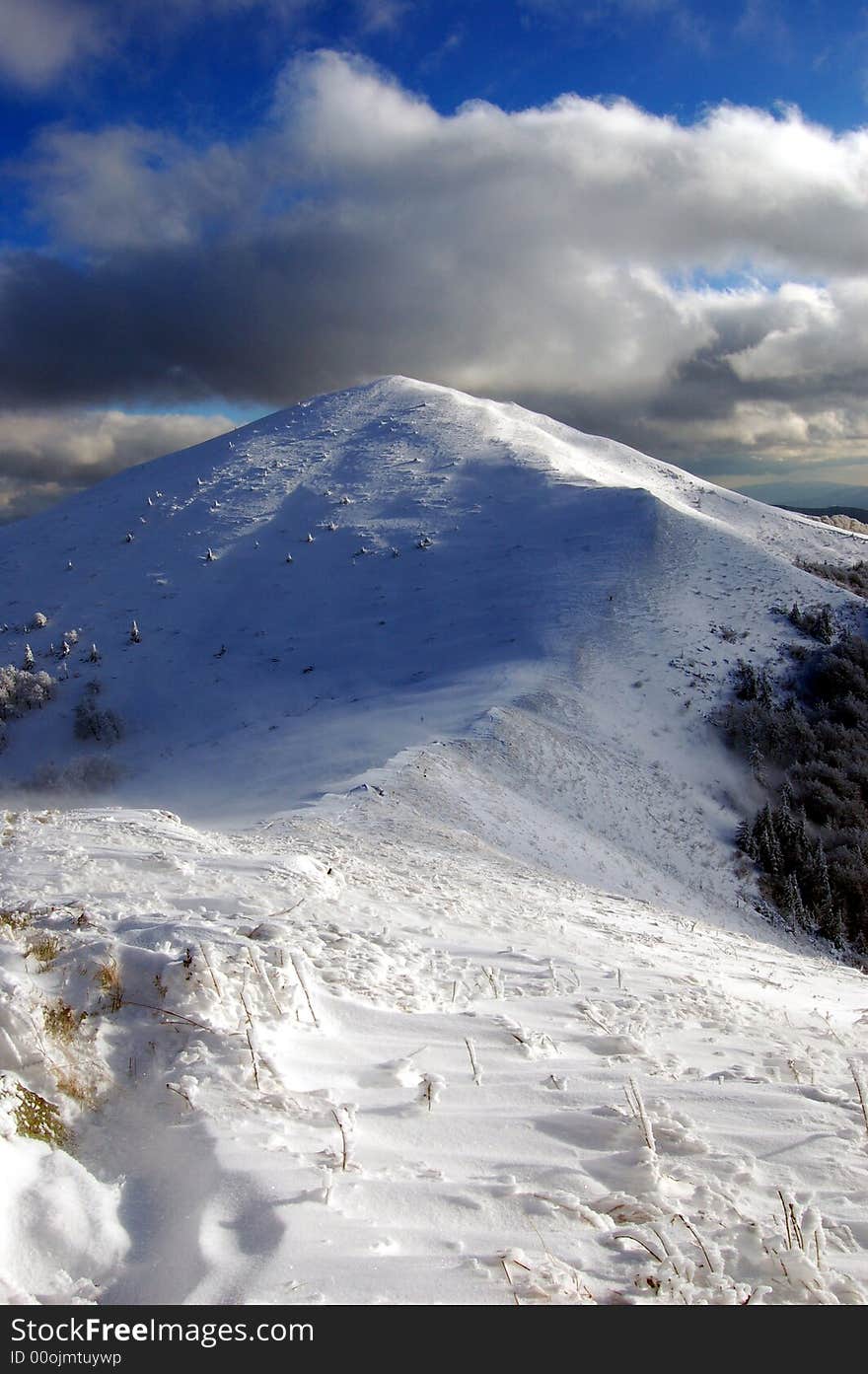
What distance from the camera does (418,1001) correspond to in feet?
19.0

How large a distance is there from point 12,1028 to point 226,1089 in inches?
44.0

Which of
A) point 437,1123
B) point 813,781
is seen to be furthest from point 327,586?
point 437,1123

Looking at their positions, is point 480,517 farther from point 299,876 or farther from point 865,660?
point 299,876

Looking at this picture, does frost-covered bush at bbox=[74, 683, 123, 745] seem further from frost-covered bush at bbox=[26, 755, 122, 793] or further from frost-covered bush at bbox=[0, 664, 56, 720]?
frost-covered bush at bbox=[0, 664, 56, 720]

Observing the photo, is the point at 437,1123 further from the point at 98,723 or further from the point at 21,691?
the point at 21,691

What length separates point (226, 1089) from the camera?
3855 mm

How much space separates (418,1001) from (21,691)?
28.1 meters

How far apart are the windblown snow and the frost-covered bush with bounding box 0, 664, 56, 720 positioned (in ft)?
1.55

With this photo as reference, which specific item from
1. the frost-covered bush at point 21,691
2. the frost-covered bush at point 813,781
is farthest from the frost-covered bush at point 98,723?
the frost-covered bush at point 813,781

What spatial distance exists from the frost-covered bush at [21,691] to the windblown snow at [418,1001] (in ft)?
1.55

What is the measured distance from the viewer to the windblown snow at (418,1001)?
298 centimetres

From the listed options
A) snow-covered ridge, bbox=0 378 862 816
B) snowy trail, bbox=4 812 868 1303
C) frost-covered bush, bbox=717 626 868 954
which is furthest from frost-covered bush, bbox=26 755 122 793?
frost-covered bush, bbox=717 626 868 954

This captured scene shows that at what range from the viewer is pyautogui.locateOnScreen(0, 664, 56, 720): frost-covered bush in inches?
1118
